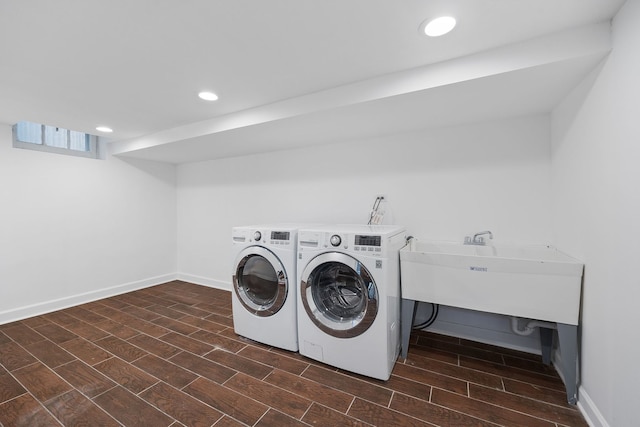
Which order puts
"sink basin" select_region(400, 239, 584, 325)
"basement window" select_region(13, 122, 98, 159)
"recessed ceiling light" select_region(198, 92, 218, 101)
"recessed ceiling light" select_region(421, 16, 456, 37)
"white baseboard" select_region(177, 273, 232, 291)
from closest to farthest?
"recessed ceiling light" select_region(421, 16, 456, 37)
"sink basin" select_region(400, 239, 584, 325)
"recessed ceiling light" select_region(198, 92, 218, 101)
"basement window" select_region(13, 122, 98, 159)
"white baseboard" select_region(177, 273, 232, 291)

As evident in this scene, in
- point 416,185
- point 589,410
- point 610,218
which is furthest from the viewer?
point 416,185

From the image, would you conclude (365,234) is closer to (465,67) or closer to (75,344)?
(465,67)

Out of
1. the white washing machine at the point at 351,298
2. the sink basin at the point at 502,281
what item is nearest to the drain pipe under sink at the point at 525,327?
the sink basin at the point at 502,281

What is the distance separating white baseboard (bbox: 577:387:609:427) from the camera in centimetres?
124

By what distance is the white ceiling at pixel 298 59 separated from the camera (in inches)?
44.3

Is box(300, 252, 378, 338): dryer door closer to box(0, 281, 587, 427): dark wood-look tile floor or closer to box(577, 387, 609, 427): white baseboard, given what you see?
box(0, 281, 587, 427): dark wood-look tile floor

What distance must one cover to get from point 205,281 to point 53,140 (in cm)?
241

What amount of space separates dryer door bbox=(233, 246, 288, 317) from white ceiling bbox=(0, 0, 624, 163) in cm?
111

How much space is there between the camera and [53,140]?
2898 mm

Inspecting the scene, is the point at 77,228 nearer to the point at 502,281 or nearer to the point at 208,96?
the point at 208,96

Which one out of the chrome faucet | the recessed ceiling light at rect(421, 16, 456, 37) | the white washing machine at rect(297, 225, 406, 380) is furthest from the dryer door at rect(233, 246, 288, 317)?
the recessed ceiling light at rect(421, 16, 456, 37)

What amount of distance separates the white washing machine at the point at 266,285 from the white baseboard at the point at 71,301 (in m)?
2.19

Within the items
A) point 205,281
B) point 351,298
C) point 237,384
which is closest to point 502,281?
point 351,298

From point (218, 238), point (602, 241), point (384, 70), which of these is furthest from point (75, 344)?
point (602, 241)
